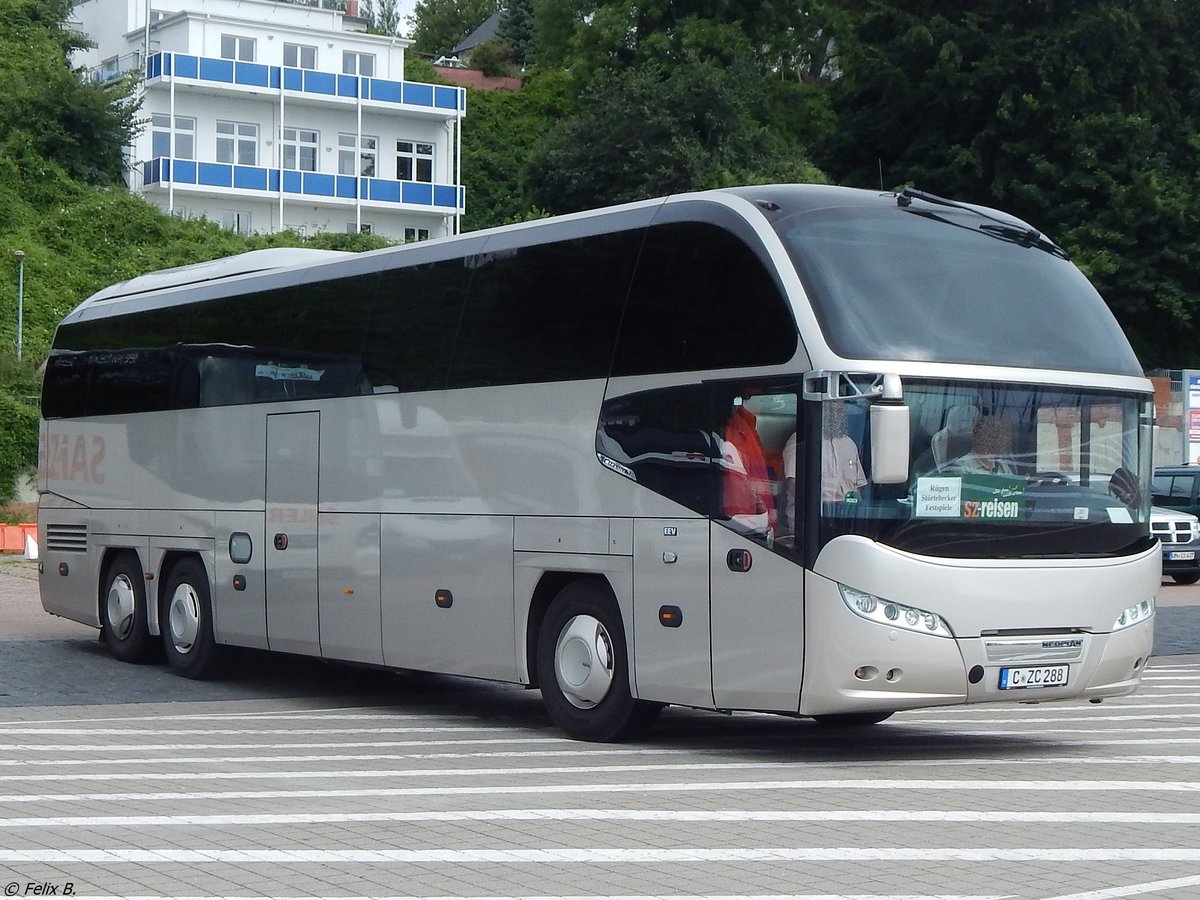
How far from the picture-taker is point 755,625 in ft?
35.8

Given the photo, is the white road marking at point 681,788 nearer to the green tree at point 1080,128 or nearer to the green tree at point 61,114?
the green tree at point 1080,128

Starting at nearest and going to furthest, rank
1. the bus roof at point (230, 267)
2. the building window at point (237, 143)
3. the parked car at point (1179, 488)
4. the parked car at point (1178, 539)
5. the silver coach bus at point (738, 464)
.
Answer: the silver coach bus at point (738, 464)
the bus roof at point (230, 267)
the parked car at point (1178, 539)
the parked car at point (1179, 488)
the building window at point (237, 143)

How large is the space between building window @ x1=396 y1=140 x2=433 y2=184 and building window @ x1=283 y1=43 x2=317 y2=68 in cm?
493

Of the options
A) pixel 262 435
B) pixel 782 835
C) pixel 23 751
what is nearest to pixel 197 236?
pixel 262 435

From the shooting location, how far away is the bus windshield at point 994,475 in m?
10.6

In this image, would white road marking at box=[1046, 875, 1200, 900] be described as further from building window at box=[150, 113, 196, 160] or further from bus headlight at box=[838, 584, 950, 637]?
building window at box=[150, 113, 196, 160]

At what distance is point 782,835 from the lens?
8.18 metres

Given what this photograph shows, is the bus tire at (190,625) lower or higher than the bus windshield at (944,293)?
lower

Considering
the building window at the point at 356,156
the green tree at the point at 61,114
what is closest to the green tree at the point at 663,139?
the green tree at the point at 61,114

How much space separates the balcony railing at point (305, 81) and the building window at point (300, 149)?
2.00 meters

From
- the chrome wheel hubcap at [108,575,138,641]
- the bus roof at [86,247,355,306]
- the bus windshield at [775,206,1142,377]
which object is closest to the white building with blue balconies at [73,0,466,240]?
the bus roof at [86,247,355,306]

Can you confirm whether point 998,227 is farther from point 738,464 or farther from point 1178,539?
point 1178,539

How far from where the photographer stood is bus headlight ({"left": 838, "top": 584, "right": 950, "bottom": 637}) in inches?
414

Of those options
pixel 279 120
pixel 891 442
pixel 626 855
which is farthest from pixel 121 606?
pixel 279 120
